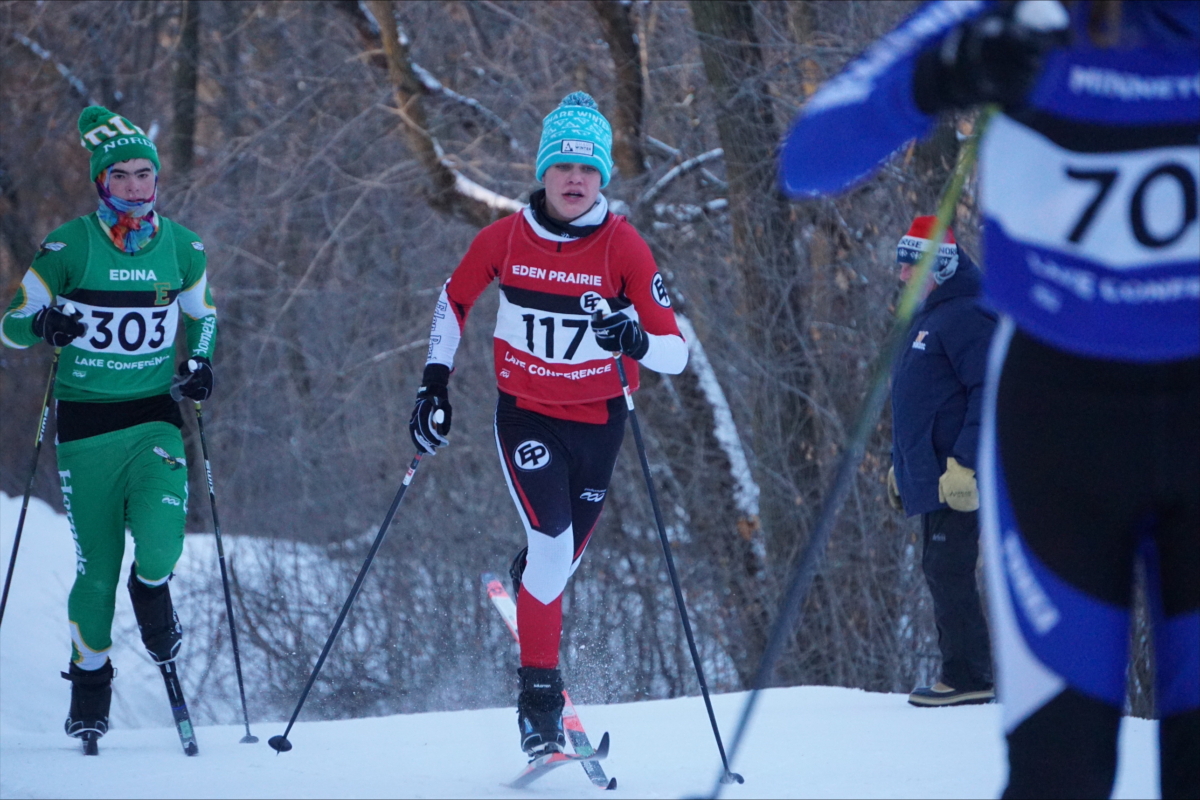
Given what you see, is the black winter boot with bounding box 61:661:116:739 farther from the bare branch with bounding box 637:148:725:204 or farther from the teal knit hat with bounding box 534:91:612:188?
the bare branch with bounding box 637:148:725:204

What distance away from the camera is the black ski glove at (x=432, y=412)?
467cm

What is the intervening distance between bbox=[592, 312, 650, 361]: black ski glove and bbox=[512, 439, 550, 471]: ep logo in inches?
16.6

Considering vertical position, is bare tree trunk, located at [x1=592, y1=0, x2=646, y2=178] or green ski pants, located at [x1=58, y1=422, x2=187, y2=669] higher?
bare tree trunk, located at [x1=592, y1=0, x2=646, y2=178]

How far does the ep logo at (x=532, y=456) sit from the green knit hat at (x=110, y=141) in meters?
1.82

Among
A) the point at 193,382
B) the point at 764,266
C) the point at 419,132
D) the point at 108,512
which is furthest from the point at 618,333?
the point at 419,132

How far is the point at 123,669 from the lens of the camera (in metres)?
9.57

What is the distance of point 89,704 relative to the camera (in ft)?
16.0

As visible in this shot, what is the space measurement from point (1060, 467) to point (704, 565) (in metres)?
9.14

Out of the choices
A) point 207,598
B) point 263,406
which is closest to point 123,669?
point 207,598

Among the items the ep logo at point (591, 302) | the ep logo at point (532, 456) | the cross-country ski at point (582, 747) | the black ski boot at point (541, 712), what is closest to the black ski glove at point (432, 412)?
the ep logo at point (532, 456)

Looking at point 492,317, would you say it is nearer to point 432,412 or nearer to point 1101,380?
point 432,412

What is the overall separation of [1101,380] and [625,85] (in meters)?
9.58

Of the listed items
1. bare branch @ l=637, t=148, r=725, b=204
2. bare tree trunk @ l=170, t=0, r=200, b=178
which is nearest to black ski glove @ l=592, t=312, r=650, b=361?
bare branch @ l=637, t=148, r=725, b=204

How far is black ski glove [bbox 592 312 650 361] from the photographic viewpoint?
4.24m
